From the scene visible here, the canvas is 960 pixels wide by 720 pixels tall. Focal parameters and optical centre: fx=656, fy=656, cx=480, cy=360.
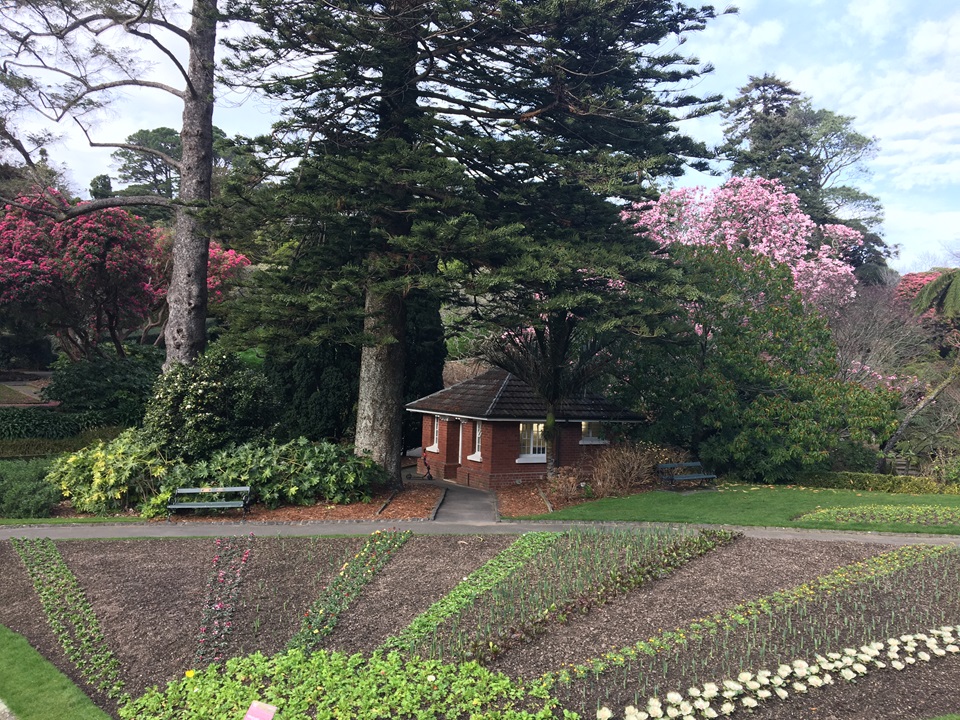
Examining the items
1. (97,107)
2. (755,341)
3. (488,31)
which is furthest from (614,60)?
(97,107)

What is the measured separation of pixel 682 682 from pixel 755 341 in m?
14.5

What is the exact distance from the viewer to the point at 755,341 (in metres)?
19.1

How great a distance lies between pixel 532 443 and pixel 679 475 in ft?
14.2

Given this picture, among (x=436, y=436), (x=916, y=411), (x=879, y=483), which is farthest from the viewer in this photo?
(x=916, y=411)

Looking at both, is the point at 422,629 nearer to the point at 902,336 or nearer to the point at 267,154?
the point at 267,154

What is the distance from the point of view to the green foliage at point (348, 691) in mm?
5949

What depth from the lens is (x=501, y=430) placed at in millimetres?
19219

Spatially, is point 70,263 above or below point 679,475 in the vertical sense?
above

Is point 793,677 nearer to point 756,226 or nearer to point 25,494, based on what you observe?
point 25,494

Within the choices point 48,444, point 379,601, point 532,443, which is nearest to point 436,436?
point 532,443

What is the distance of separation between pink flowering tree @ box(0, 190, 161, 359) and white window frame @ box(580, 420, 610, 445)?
53.9 ft

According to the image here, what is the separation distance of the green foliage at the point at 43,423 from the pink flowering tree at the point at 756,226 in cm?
2313

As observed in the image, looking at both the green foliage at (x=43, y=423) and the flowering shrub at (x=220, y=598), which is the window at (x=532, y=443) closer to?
the flowering shrub at (x=220, y=598)

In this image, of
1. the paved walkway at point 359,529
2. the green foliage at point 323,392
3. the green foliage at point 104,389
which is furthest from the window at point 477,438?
the green foliage at point 104,389
